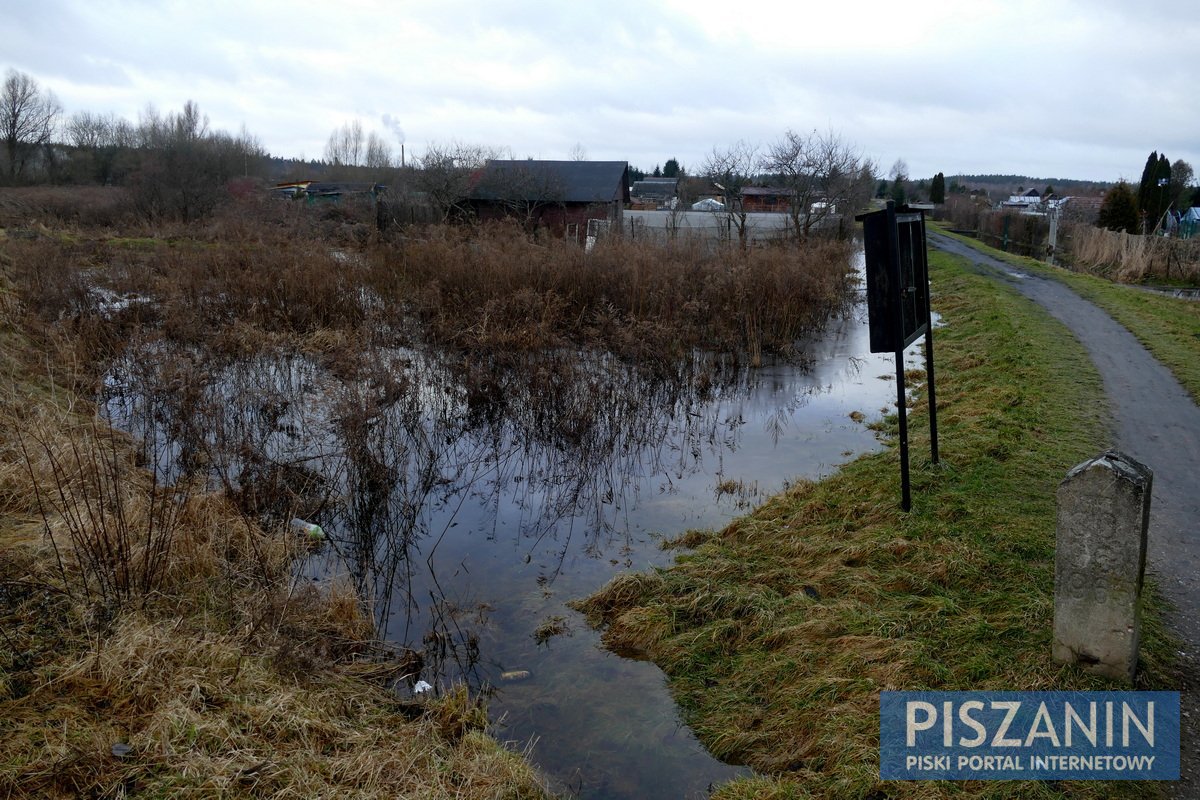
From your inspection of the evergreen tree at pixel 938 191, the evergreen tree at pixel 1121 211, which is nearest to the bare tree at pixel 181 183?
the evergreen tree at pixel 1121 211

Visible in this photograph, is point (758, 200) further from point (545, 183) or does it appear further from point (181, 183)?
point (181, 183)

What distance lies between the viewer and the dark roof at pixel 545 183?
33.9 metres

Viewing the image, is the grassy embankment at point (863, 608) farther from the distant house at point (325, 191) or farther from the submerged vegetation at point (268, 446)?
the distant house at point (325, 191)

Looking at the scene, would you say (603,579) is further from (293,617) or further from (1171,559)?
(1171,559)

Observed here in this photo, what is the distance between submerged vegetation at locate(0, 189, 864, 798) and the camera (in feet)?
12.2

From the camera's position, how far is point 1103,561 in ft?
11.8

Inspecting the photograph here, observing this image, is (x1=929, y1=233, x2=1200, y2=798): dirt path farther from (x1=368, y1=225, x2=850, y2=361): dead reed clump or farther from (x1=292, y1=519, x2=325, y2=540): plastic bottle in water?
(x1=292, y1=519, x2=325, y2=540): plastic bottle in water

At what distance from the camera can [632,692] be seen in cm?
477

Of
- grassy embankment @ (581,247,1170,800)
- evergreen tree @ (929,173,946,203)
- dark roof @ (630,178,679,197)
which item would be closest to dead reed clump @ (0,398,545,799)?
grassy embankment @ (581,247,1170,800)

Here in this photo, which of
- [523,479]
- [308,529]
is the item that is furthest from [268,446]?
[523,479]
